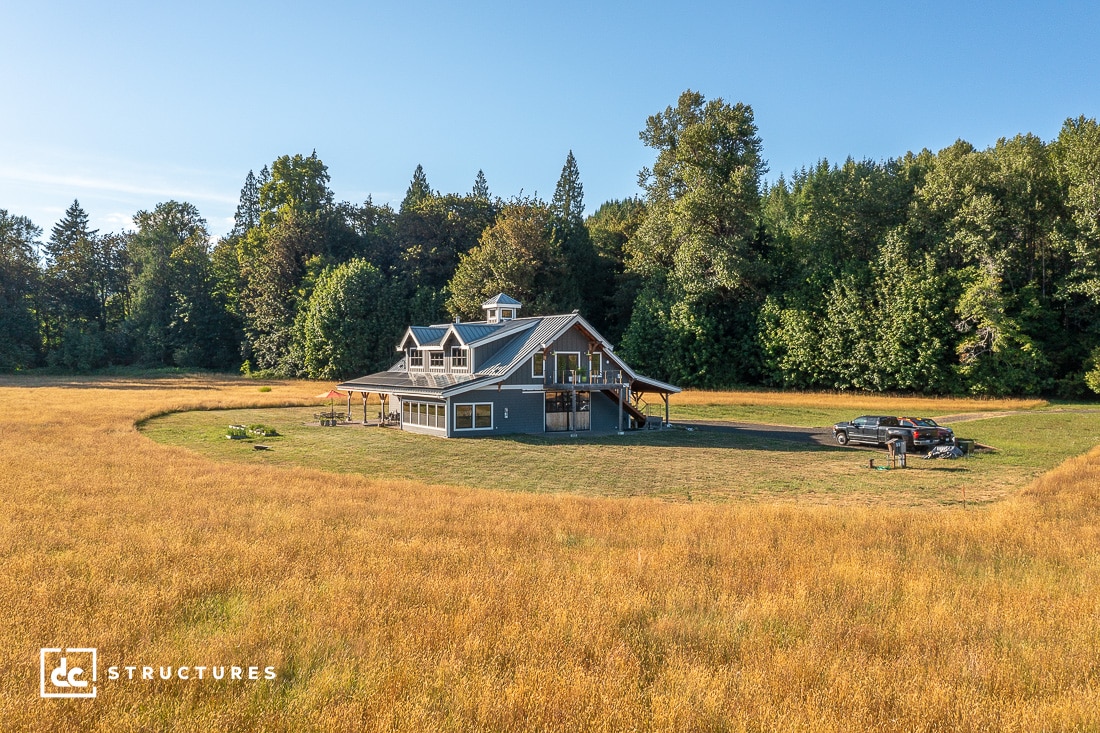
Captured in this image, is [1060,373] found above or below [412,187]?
below

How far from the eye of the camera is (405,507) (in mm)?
16109

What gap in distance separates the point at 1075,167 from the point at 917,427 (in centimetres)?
3767

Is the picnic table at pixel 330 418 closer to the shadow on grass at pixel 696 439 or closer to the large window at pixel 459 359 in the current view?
the large window at pixel 459 359

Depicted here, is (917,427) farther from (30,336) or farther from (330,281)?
(30,336)

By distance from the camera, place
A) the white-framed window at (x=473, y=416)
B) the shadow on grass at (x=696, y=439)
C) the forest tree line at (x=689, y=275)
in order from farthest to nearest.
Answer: the forest tree line at (x=689, y=275) < the white-framed window at (x=473, y=416) < the shadow on grass at (x=696, y=439)

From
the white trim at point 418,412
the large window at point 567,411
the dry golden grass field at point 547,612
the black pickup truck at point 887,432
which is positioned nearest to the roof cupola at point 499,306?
the large window at point 567,411

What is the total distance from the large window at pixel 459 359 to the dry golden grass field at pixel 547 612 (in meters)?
25.0

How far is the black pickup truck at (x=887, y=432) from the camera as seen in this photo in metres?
31.0

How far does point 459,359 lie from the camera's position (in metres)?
42.7

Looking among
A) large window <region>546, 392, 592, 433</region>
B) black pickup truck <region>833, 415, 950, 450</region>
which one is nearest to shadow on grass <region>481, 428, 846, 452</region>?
large window <region>546, 392, 592, 433</region>

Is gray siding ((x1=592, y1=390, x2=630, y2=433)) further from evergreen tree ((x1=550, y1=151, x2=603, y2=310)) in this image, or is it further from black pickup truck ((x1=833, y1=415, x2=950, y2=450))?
evergreen tree ((x1=550, y1=151, x2=603, y2=310))

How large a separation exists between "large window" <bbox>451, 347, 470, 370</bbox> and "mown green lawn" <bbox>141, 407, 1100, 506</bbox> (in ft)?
18.7

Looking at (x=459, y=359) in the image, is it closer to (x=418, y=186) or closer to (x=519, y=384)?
(x=519, y=384)

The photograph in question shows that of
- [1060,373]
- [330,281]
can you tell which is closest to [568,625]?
[1060,373]
